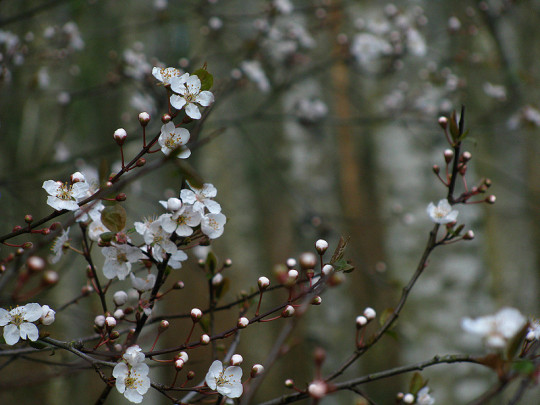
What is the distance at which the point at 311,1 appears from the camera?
276 cm

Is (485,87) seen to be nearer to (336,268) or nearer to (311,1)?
(311,1)

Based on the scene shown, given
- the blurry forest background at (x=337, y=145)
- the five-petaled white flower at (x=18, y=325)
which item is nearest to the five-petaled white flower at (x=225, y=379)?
the five-petaled white flower at (x=18, y=325)

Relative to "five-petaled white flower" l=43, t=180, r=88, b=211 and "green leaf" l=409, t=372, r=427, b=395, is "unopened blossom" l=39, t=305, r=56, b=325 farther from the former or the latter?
"green leaf" l=409, t=372, r=427, b=395

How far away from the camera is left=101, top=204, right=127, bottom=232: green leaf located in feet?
2.39

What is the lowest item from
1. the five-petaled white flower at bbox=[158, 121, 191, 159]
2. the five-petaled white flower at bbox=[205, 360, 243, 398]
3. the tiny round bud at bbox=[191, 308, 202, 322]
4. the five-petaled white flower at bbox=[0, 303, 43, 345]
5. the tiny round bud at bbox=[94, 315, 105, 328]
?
the tiny round bud at bbox=[94, 315, 105, 328]

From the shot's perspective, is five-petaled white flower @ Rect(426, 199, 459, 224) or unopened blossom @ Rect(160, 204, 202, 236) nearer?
unopened blossom @ Rect(160, 204, 202, 236)

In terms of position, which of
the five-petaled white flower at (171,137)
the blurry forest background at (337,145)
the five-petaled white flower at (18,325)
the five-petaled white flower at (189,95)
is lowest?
the blurry forest background at (337,145)

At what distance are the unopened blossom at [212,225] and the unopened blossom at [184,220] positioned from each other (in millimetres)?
19

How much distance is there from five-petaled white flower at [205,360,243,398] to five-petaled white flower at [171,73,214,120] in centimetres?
44

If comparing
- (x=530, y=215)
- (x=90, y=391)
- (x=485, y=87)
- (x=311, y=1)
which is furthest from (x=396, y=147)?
(x=90, y=391)

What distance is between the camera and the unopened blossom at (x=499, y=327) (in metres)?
0.54

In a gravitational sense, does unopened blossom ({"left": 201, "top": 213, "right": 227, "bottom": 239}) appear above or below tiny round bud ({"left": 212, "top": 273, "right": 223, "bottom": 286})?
above

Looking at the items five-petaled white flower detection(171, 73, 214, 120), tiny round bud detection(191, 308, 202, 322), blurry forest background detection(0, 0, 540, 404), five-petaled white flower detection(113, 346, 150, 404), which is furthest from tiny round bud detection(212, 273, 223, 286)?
blurry forest background detection(0, 0, 540, 404)

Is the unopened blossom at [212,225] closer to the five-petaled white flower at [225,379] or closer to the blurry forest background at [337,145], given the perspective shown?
the five-petaled white flower at [225,379]
